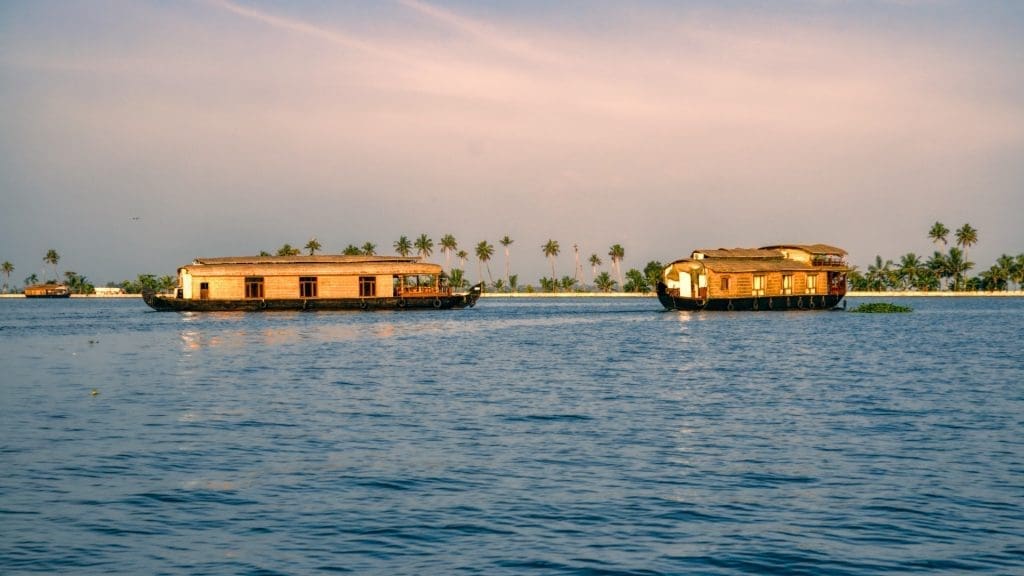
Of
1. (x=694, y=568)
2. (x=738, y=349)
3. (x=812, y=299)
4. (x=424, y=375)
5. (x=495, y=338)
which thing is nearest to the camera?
(x=694, y=568)

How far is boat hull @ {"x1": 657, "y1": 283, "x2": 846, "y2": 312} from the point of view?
310ft

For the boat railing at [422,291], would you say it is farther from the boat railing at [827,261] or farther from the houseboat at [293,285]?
the boat railing at [827,261]

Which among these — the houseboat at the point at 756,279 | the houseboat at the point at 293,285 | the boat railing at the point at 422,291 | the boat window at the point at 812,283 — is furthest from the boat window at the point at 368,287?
the boat window at the point at 812,283

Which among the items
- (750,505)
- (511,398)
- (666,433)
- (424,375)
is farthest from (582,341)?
(750,505)

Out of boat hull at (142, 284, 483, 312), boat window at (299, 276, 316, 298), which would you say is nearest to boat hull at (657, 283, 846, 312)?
boat hull at (142, 284, 483, 312)

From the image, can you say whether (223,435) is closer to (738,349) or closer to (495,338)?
(738,349)

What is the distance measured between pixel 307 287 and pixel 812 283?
52.1m

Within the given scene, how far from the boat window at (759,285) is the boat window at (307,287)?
4466cm

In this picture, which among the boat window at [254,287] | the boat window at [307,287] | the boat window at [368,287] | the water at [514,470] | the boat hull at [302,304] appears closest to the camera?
the water at [514,470]

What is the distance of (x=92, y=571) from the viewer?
38.2ft

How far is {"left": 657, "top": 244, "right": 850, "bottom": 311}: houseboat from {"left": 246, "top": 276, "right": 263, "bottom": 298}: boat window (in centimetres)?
4124

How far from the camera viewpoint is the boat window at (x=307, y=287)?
103 metres

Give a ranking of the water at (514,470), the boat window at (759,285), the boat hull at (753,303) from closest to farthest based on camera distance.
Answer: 1. the water at (514,470)
2. the boat hull at (753,303)
3. the boat window at (759,285)

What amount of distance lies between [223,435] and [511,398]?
9313mm
